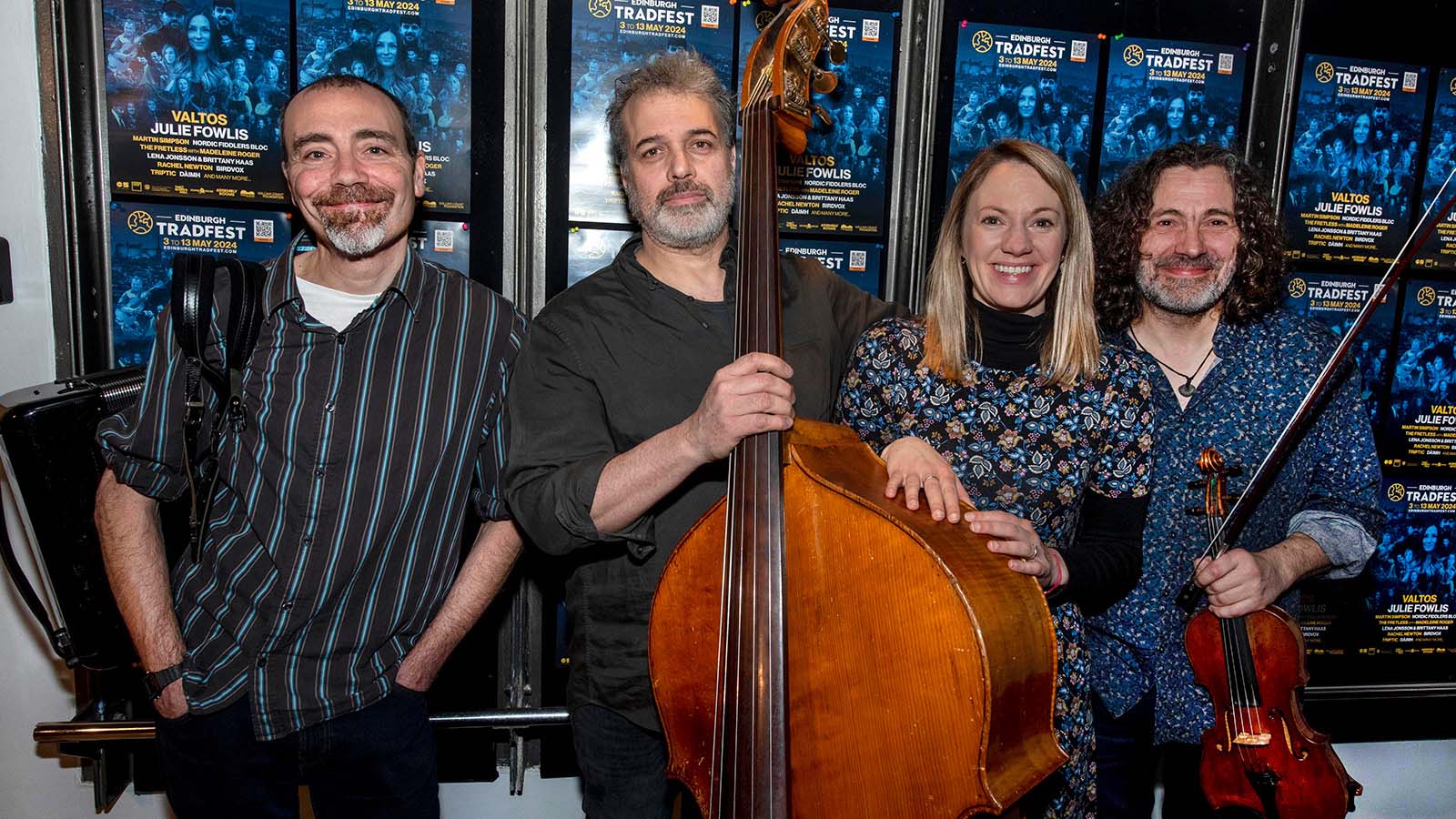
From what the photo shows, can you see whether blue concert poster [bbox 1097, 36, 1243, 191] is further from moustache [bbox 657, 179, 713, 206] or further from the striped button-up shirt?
the striped button-up shirt

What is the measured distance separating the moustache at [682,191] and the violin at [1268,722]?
1213mm

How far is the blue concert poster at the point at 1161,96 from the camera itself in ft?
10.6

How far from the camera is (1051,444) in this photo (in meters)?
1.88

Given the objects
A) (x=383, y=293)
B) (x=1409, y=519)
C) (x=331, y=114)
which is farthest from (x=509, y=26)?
(x=1409, y=519)

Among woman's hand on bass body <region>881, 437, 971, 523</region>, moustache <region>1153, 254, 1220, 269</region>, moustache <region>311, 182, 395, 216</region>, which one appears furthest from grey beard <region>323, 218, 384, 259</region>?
moustache <region>1153, 254, 1220, 269</region>

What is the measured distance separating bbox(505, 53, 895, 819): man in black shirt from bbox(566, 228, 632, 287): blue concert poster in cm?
86

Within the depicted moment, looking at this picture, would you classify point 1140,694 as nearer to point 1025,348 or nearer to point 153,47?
point 1025,348

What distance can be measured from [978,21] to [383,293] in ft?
7.00

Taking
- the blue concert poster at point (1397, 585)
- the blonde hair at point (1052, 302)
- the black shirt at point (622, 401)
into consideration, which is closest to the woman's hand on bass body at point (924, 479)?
the blonde hair at point (1052, 302)

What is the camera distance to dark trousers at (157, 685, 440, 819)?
7.25ft

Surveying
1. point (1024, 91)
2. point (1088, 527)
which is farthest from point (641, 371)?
point (1024, 91)

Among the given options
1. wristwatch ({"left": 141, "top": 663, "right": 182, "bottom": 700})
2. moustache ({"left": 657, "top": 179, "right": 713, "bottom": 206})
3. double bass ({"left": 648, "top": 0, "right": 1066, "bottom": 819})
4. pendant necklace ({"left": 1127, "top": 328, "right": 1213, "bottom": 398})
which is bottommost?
wristwatch ({"left": 141, "top": 663, "right": 182, "bottom": 700})

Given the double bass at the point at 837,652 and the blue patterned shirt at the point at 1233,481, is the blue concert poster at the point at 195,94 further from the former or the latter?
the blue patterned shirt at the point at 1233,481

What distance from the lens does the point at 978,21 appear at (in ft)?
10.3
